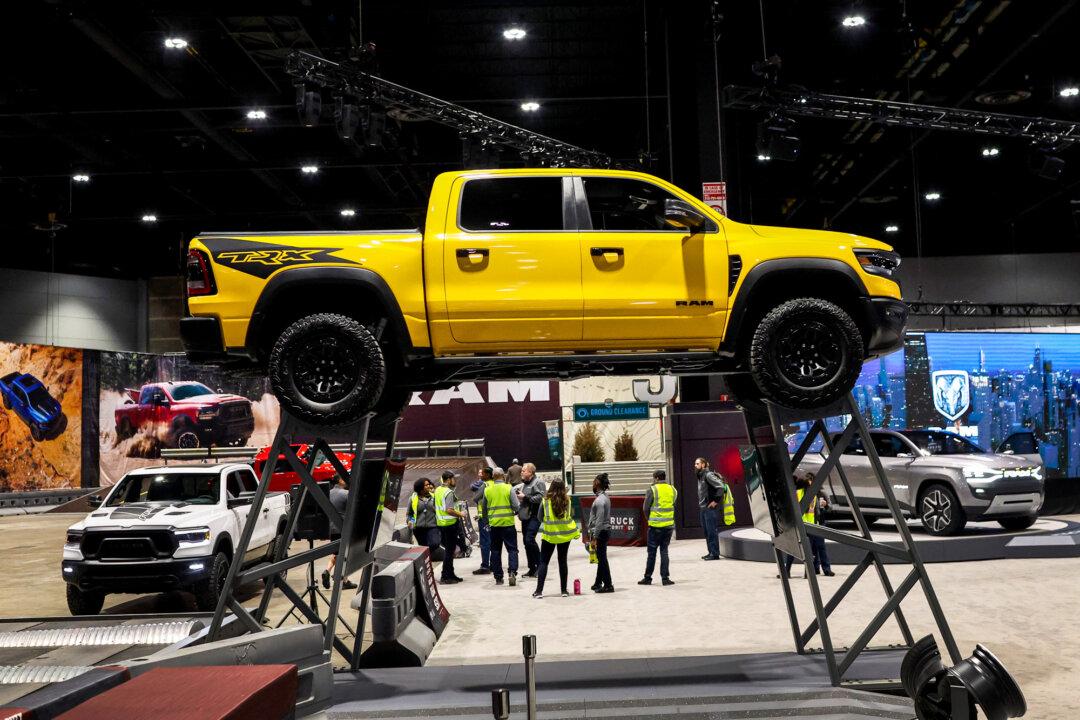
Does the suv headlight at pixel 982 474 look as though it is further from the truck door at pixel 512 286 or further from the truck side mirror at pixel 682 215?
the truck door at pixel 512 286

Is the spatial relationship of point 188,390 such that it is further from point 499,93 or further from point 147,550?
point 147,550

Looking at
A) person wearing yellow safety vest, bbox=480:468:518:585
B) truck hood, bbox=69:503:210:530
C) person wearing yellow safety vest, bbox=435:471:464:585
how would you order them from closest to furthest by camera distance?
1. truck hood, bbox=69:503:210:530
2. person wearing yellow safety vest, bbox=480:468:518:585
3. person wearing yellow safety vest, bbox=435:471:464:585

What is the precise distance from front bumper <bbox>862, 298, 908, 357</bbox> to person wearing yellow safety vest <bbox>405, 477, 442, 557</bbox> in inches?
333

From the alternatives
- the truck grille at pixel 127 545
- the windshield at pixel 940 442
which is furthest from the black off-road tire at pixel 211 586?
the windshield at pixel 940 442

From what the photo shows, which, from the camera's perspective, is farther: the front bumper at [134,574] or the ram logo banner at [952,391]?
the ram logo banner at [952,391]

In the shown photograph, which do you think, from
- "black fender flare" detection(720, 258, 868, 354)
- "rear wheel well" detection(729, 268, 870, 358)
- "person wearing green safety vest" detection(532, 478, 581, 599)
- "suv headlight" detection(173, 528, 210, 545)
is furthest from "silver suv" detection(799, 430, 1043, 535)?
"suv headlight" detection(173, 528, 210, 545)

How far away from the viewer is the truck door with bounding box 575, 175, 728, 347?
18.0ft

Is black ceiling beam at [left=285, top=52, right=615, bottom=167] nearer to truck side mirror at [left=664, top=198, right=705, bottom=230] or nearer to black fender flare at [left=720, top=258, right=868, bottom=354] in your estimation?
truck side mirror at [left=664, top=198, right=705, bottom=230]

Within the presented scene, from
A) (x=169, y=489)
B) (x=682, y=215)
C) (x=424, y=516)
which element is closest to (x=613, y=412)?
(x=424, y=516)

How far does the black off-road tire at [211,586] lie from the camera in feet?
32.7

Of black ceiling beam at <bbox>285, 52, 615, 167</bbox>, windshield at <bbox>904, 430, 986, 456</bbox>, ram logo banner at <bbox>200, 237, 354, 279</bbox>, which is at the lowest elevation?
windshield at <bbox>904, 430, 986, 456</bbox>

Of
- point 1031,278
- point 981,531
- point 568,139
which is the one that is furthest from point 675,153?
point 1031,278

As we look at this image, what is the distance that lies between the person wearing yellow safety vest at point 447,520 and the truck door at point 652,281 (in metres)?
8.15

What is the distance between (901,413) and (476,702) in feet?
58.0
